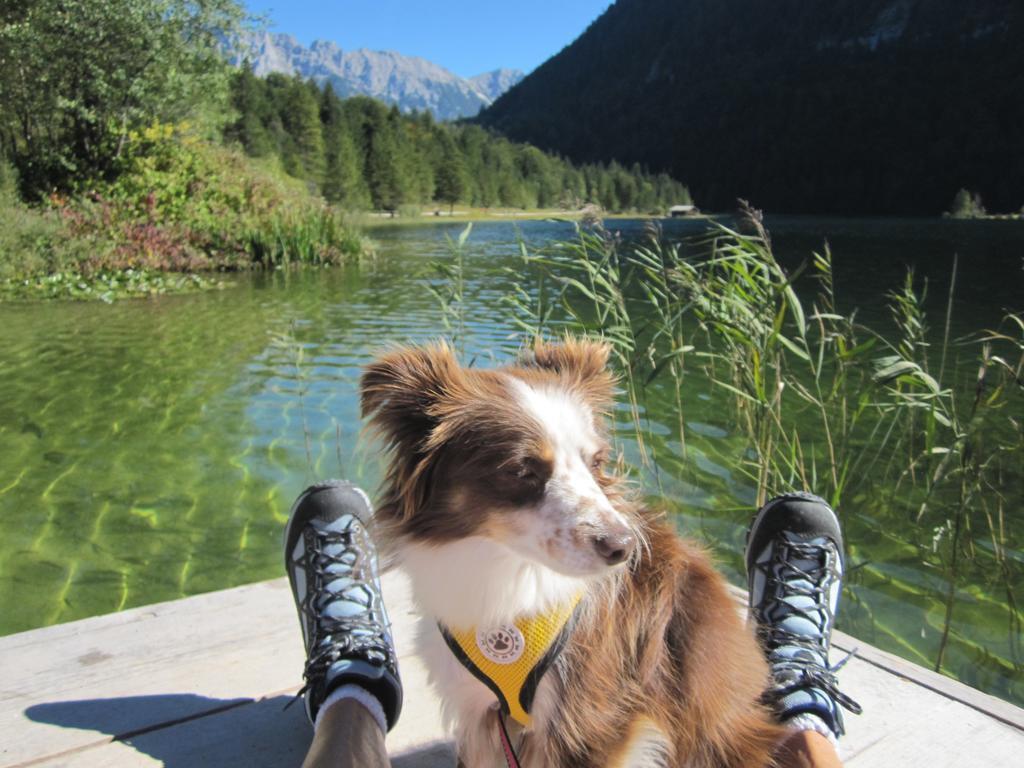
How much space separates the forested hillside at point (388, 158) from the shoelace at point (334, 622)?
191ft

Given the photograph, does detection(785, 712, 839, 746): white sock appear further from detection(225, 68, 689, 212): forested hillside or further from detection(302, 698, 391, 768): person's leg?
detection(225, 68, 689, 212): forested hillside

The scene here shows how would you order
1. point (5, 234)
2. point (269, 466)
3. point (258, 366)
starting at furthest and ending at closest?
point (5, 234), point (258, 366), point (269, 466)

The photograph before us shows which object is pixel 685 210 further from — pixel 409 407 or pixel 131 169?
pixel 409 407

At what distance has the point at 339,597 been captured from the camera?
2.42 metres

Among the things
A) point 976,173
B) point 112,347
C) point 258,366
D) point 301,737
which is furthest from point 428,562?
point 976,173

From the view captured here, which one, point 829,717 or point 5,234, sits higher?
point 5,234

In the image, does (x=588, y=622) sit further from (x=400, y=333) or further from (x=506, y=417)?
(x=400, y=333)

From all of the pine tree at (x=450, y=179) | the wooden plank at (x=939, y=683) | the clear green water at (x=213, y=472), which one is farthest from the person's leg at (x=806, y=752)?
the pine tree at (x=450, y=179)

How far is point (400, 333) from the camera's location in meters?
11.6

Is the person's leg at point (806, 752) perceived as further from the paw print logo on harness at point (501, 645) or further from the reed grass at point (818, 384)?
the reed grass at point (818, 384)

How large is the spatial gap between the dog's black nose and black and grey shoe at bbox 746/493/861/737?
0.75 metres

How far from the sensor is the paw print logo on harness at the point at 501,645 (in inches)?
71.6

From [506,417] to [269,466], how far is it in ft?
14.5

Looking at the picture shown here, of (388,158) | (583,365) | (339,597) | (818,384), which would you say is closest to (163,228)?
(818,384)
